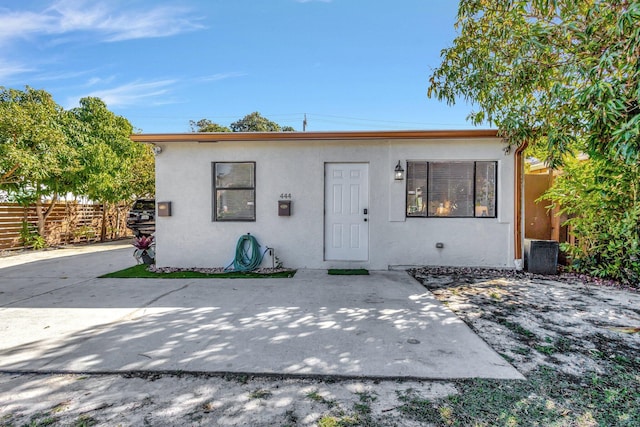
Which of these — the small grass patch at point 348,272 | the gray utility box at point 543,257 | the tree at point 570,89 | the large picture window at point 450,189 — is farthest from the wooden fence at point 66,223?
the gray utility box at point 543,257

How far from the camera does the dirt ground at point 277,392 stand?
5.82ft

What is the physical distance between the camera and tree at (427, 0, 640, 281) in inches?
121

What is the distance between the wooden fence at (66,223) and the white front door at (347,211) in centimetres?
915

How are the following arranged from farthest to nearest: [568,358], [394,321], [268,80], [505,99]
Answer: [268,80], [505,99], [394,321], [568,358]

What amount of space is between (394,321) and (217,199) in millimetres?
Answer: 4264

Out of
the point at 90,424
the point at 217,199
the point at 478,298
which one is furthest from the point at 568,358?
the point at 217,199

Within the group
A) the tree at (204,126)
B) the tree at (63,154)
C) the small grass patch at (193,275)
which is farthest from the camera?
the tree at (204,126)

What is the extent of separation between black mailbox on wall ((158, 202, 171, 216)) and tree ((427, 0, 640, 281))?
17.2ft

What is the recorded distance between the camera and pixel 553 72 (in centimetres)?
432

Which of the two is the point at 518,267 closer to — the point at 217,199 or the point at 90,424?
the point at 217,199

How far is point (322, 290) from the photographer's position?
4.60 meters

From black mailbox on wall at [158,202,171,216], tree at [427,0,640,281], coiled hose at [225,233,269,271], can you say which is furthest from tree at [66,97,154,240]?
tree at [427,0,640,281]

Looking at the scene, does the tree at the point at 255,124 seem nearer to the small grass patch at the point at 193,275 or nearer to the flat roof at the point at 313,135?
the flat roof at the point at 313,135

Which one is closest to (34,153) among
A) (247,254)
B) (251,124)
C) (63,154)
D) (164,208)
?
(63,154)
